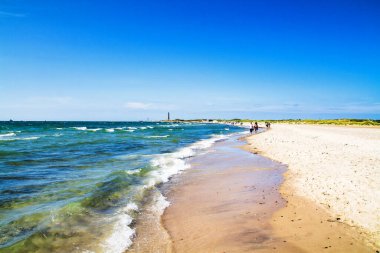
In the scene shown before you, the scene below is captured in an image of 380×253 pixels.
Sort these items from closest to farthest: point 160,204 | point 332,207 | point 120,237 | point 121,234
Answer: point 120,237, point 121,234, point 332,207, point 160,204

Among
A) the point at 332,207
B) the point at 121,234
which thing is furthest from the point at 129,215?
the point at 332,207

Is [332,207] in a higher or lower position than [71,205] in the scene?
higher

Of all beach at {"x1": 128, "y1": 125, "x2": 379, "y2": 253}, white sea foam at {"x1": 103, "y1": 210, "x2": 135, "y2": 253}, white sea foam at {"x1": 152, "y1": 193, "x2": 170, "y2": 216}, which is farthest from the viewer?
white sea foam at {"x1": 152, "y1": 193, "x2": 170, "y2": 216}

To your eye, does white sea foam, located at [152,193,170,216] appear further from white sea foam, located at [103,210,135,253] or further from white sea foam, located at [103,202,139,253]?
white sea foam, located at [103,210,135,253]

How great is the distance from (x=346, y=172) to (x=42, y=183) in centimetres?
1323

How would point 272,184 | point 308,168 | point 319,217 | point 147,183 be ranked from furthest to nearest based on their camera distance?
point 308,168, point 147,183, point 272,184, point 319,217

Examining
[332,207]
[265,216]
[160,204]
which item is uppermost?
[332,207]

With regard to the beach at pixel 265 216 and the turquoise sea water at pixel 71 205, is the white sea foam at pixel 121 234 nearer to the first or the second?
the turquoise sea water at pixel 71 205

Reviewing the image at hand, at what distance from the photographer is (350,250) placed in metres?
5.79

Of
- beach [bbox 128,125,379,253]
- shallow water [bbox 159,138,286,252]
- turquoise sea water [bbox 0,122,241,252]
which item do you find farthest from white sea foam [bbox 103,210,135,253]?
shallow water [bbox 159,138,286,252]

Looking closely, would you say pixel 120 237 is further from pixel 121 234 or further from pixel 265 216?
pixel 265 216

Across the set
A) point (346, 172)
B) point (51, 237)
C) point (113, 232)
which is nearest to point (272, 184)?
point (346, 172)

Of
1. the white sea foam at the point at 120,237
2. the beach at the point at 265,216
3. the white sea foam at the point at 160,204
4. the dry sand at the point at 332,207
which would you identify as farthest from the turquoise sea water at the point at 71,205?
the dry sand at the point at 332,207

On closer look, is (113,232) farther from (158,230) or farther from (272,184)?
(272,184)
